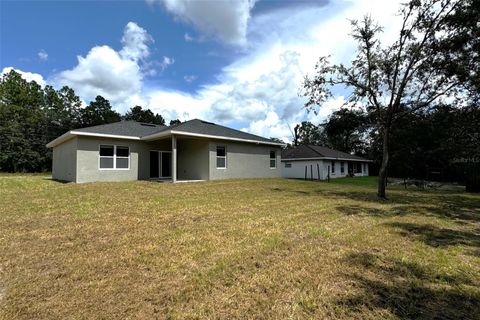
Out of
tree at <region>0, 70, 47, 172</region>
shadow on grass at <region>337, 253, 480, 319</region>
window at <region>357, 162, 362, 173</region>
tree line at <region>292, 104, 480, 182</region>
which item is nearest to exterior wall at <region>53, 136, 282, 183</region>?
tree line at <region>292, 104, 480, 182</region>

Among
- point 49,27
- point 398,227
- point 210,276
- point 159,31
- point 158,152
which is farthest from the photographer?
point 158,152

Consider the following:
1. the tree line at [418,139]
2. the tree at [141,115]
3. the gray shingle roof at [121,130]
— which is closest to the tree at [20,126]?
the tree at [141,115]

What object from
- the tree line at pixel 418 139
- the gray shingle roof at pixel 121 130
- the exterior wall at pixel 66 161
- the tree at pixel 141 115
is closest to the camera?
the tree line at pixel 418 139

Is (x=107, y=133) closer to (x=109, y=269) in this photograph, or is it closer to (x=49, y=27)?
(x=49, y=27)

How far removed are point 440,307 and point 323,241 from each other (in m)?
2.15

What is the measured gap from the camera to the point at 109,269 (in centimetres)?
350

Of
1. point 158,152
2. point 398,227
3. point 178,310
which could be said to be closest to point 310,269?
point 178,310

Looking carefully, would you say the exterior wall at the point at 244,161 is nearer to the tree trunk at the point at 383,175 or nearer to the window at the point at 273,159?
the window at the point at 273,159

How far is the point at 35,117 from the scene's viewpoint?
119 ft

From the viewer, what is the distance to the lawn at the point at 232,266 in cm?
267

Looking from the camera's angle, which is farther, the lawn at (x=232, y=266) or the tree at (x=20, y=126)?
the tree at (x=20, y=126)

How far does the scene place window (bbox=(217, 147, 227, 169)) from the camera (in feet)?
56.8

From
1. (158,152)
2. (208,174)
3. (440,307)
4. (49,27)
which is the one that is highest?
(49,27)

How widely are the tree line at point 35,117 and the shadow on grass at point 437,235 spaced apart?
39229mm
